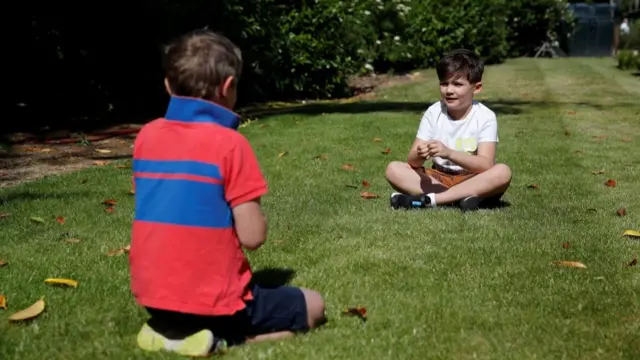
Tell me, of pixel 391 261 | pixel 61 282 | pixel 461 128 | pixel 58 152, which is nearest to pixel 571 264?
pixel 391 261

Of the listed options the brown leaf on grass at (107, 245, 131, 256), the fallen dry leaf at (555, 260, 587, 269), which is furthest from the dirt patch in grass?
the fallen dry leaf at (555, 260, 587, 269)

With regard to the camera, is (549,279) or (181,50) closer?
(181,50)

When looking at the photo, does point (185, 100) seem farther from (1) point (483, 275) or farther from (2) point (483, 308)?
(1) point (483, 275)

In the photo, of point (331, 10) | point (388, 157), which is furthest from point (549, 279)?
point (331, 10)

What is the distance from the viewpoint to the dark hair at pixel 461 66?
5391 millimetres

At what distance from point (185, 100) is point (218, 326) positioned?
800 millimetres

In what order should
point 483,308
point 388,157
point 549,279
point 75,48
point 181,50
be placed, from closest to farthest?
point 181,50 → point 483,308 → point 549,279 → point 388,157 → point 75,48

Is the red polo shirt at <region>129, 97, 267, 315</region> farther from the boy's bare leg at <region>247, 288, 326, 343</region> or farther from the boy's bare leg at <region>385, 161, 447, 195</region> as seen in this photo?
the boy's bare leg at <region>385, 161, 447, 195</region>

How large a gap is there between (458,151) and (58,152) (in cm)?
482

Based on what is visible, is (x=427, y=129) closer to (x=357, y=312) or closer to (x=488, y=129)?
(x=488, y=129)

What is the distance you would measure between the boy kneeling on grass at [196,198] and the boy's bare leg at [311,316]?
23 centimetres

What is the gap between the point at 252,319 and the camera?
10.5 ft

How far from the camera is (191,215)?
2.98 meters

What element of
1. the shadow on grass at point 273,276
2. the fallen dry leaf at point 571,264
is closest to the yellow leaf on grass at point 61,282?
the shadow on grass at point 273,276
